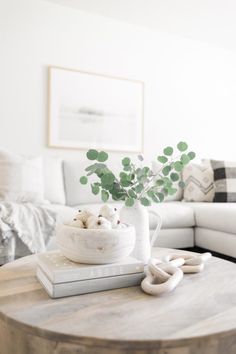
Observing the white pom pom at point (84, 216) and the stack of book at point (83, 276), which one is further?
the white pom pom at point (84, 216)

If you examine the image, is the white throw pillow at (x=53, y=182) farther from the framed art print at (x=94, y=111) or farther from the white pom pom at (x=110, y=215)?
the white pom pom at (x=110, y=215)

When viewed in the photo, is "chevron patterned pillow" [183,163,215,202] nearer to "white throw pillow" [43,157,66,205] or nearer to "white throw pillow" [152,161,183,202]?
"white throw pillow" [152,161,183,202]

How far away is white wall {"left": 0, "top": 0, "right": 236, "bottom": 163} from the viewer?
112 inches

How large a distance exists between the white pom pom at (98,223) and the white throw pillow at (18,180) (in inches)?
55.8

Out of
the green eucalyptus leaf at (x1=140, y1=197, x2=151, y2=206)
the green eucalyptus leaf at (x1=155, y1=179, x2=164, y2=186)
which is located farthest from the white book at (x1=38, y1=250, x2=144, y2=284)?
the green eucalyptus leaf at (x1=155, y1=179, x2=164, y2=186)

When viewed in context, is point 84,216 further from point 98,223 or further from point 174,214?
point 174,214

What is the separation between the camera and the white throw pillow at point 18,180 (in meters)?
2.27

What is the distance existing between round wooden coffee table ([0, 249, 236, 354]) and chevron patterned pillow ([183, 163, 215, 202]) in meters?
2.12

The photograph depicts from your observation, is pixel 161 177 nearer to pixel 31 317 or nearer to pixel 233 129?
pixel 31 317

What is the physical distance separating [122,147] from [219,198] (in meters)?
1.09

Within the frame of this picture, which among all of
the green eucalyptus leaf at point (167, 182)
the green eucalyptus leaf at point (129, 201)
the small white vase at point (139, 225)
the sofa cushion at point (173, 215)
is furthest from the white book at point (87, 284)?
the sofa cushion at point (173, 215)

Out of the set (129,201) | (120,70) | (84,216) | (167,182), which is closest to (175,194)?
(120,70)

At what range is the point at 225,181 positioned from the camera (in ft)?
9.54

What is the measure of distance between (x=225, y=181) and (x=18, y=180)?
5.87ft
